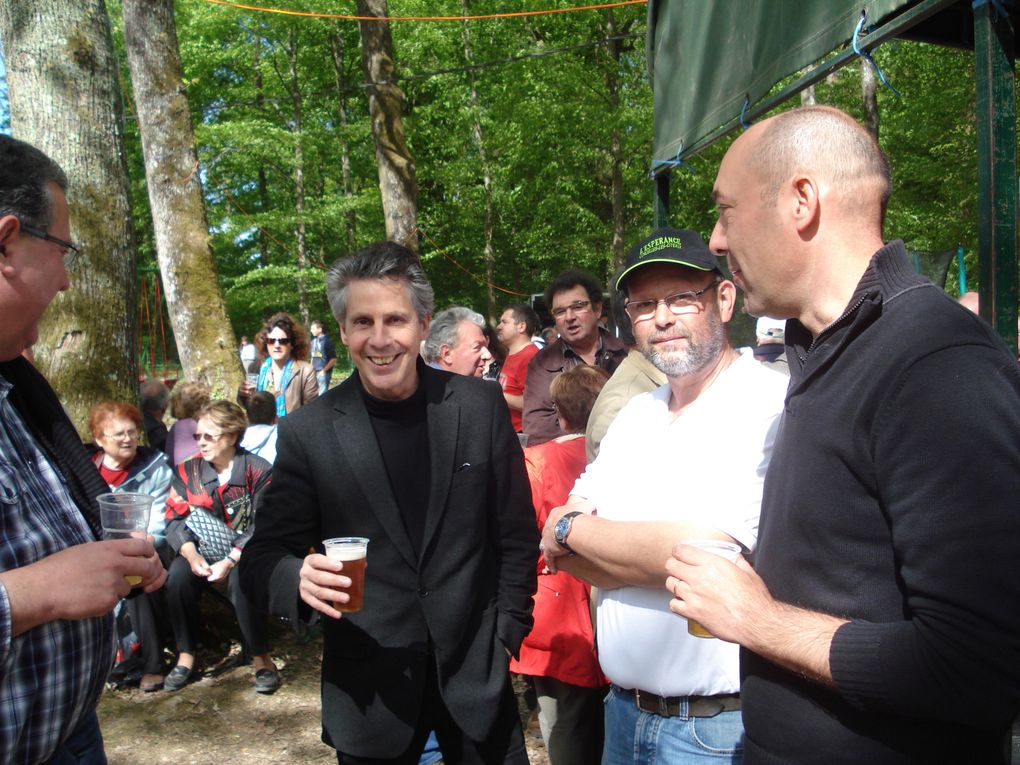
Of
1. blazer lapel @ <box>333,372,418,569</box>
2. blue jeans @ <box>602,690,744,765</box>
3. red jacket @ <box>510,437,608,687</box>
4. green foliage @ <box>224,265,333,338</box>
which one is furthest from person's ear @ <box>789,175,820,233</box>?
green foliage @ <box>224,265,333,338</box>

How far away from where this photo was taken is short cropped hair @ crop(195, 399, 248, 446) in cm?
560

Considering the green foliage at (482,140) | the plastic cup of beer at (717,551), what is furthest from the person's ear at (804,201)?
the green foliage at (482,140)

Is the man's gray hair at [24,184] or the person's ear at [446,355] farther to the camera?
the person's ear at [446,355]

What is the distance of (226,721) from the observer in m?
5.01

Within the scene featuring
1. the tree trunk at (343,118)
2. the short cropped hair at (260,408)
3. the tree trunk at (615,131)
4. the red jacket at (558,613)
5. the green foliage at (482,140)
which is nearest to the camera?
the red jacket at (558,613)

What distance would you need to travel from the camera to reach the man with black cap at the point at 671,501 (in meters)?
2.14

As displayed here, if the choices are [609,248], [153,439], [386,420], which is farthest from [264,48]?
[386,420]

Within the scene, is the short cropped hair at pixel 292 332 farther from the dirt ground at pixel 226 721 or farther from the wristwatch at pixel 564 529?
the wristwatch at pixel 564 529

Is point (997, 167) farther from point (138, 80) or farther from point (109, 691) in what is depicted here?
point (138, 80)

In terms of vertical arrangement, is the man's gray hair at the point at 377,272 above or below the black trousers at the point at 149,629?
above

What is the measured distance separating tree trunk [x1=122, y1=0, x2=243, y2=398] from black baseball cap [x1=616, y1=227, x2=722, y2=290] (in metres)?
8.09

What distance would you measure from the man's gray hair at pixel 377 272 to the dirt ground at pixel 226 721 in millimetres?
2736

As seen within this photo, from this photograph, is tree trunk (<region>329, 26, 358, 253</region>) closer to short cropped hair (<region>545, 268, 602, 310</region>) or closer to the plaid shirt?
short cropped hair (<region>545, 268, 602, 310</region>)

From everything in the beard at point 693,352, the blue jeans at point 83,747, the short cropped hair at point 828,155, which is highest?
the short cropped hair at point 828,155
